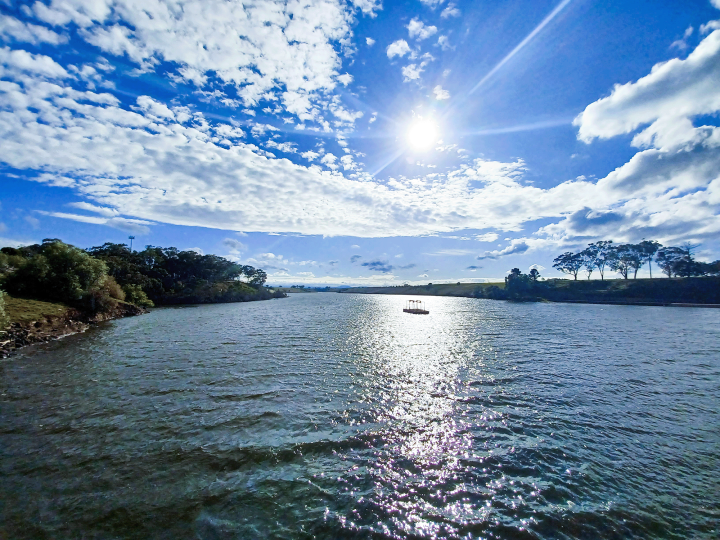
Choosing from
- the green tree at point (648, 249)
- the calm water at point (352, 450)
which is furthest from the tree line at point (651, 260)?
the calm water at point (352, 450)

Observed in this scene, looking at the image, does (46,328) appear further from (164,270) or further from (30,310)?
(164,270)

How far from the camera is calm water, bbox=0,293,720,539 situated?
10016 millimetres

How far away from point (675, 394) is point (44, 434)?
131ft

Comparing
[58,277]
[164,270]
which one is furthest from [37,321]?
[164,270]

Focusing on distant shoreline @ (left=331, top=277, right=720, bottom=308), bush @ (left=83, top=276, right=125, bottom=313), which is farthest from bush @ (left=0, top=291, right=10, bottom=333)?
distant shoreline @ (left=331, top=277, right=720, bottom=308)

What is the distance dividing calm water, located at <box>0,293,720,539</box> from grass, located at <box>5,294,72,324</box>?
16.2 meters

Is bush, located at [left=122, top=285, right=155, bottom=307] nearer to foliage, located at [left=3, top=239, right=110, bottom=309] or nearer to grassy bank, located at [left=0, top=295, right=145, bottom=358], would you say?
foliage, located at [left=3, top=239, right=110, bottom=309]

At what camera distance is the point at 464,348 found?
40.4m

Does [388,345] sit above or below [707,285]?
below

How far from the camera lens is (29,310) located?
44.5m

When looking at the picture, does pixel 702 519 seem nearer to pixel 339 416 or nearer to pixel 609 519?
pixel 609 519

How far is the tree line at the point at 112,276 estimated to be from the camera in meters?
53.0

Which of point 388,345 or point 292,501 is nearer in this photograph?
point 292,501

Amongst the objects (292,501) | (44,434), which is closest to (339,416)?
(292,501)
